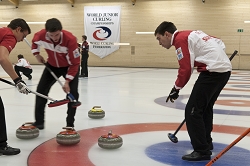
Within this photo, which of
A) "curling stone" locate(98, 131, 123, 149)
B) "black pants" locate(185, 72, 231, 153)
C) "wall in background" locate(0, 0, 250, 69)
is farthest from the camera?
"wall in background" locate(0, 0, 250, 69)

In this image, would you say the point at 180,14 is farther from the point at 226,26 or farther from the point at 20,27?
the point at 20,27

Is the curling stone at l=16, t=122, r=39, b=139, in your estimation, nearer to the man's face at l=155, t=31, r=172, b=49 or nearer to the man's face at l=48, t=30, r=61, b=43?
the man's face at l=48, t=30, r=61, b=43

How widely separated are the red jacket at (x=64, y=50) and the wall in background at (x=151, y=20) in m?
16.1

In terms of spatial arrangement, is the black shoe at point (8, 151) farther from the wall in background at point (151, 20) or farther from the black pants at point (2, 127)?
the wall in background at point (151, 20)

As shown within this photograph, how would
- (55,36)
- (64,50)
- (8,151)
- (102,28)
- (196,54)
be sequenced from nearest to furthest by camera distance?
(196,54) < (8,151) < (55,36) < (64,50) < (102,28)

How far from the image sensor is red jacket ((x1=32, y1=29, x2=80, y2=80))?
3945 mm

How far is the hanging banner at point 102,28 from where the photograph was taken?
2073 cm

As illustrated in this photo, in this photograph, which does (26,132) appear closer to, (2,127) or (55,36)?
(2,127)

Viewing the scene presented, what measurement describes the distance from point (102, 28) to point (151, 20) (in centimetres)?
330

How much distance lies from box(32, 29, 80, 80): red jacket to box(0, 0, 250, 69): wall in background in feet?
53.0

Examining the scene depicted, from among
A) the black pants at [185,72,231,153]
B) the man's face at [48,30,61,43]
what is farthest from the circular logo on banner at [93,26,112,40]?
the black pants at [185,72,231,153]

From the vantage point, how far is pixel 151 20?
2003 cm

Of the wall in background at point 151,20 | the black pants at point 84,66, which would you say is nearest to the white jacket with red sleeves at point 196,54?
the black pants at point 84,66

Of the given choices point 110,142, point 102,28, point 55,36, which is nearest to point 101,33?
point 102,28
